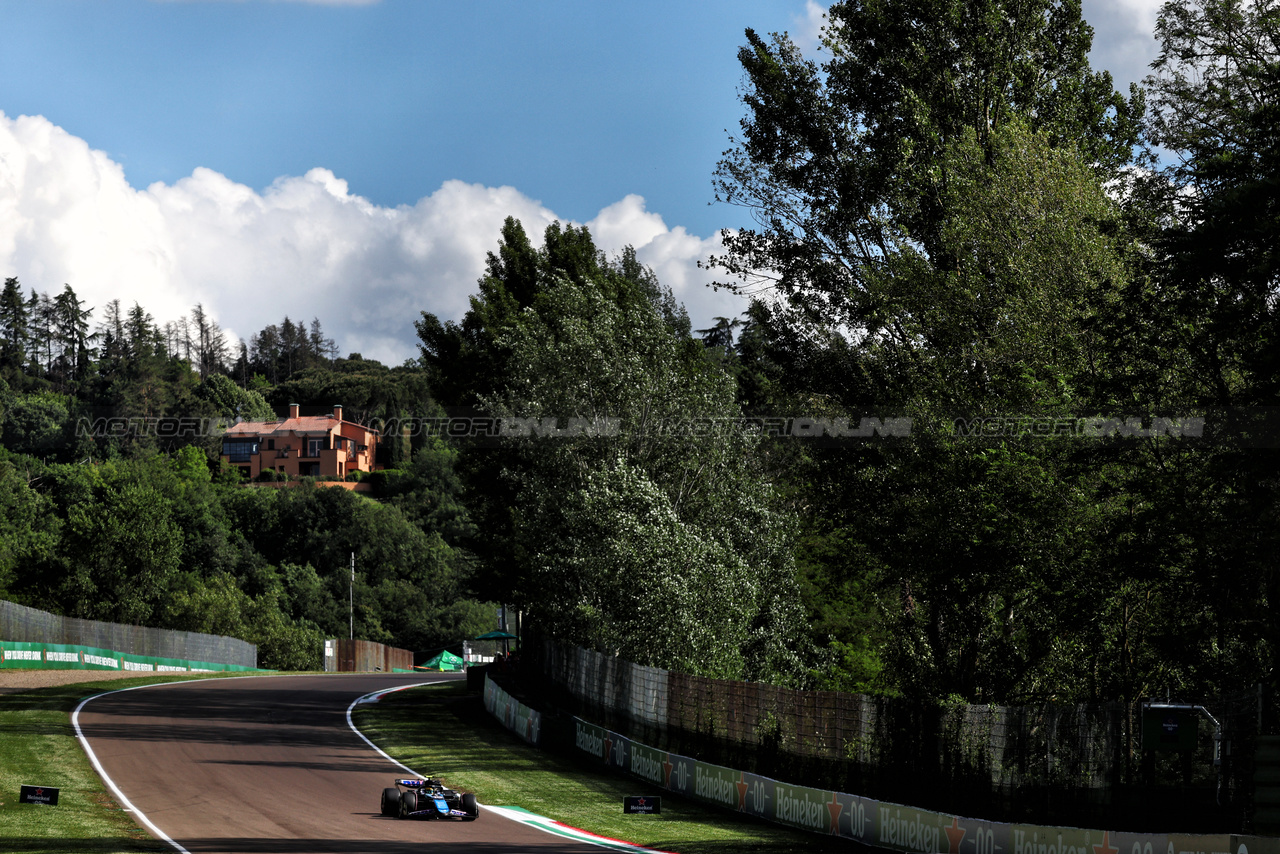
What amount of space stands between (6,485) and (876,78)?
118216 mm

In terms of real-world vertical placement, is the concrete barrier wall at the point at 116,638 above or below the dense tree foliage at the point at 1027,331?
below

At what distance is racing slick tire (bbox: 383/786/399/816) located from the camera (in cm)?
2241

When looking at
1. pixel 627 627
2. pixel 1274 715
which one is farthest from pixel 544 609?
pixel 1274 715

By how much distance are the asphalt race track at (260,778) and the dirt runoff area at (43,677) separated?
4001mm

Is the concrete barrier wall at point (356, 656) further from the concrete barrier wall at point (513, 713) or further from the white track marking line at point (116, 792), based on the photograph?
the white track marking line at point (116, 792)

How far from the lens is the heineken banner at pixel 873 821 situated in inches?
589

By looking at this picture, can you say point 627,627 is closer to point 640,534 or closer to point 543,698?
point 640,534

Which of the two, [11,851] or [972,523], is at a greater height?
[972,523]

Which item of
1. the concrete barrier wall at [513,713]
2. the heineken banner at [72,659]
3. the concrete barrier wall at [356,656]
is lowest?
the concrete barrier wall at [356,656]

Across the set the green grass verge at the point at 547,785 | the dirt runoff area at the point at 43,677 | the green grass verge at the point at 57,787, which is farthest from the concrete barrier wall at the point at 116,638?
the green grass verge at the point at 547,785

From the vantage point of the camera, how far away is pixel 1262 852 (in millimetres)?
12750

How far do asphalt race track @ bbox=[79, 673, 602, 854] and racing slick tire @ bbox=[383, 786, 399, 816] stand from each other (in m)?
0.16

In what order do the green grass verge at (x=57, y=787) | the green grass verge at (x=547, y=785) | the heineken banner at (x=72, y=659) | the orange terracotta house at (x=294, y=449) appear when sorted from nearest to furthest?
1. the green grass verge at (x=57, y=787)
2. the green grass verge at (x=547, y=785)
3. the heineken banner at (x=72, y=659)
4. the orange terracotta house at (x=294, y=449)

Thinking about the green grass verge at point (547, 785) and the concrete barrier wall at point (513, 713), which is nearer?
the green grass verge at point (547, 785)
